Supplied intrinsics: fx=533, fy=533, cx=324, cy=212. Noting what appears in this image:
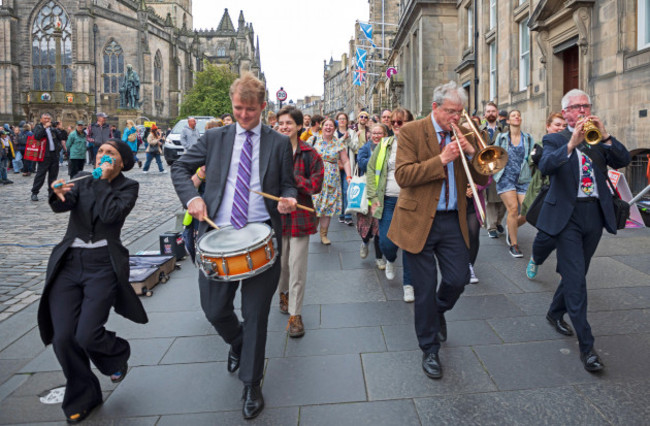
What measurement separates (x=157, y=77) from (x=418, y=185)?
62174mm

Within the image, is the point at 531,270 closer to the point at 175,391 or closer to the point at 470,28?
the point at 175,391

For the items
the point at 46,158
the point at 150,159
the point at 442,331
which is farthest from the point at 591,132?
the point at 150,159

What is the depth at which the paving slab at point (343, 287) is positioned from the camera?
18.5 feet

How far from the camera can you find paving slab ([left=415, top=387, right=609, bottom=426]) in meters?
3.09

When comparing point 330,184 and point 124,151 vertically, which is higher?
point 124,151

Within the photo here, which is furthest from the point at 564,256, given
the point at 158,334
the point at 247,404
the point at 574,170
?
the point at 158,334

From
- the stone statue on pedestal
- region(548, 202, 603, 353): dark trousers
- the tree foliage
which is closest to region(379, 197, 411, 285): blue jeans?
region(548, 202, 603, 353): dark trousers

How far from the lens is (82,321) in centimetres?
328

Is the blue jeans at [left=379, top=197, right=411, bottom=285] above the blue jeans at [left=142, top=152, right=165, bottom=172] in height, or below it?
below

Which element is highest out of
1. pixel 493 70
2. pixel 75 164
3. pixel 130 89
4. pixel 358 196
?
pixel 130 89

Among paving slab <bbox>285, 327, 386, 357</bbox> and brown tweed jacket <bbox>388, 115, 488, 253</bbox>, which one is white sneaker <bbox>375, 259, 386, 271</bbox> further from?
brown tweed jacket <bbox>388, 115, 488, 253</bbox>

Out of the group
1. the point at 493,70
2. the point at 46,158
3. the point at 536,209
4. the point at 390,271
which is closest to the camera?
the point at 536,209

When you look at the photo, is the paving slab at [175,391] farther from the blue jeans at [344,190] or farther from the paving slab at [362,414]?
the blue jeans at [344,190]

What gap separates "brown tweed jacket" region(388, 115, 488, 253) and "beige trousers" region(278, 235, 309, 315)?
1234mm
